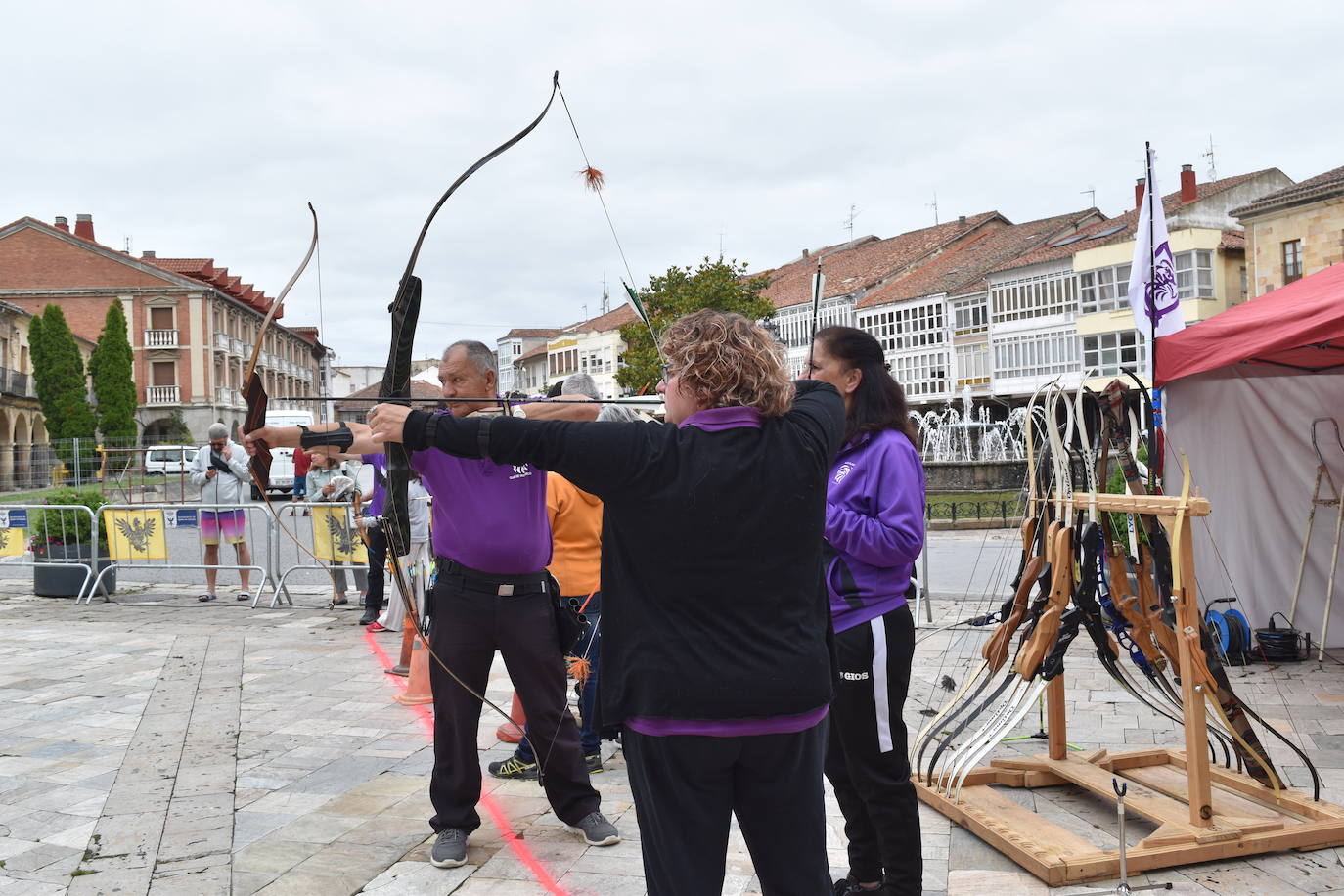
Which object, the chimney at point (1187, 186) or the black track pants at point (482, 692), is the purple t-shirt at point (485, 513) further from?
the chimney at point (1187, 186)

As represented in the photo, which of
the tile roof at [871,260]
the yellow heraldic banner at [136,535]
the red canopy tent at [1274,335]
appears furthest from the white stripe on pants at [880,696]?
the tile roof at [871,260]

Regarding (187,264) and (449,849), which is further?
(187,264)

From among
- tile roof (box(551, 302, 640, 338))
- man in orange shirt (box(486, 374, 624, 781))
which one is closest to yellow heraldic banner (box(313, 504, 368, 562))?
man in orange shirt (box(486, 374, 624, 781))

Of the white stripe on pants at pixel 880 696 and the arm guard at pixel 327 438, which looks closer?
the white stripe on pants at pixel 880 696

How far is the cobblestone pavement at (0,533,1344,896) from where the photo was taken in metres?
3.70

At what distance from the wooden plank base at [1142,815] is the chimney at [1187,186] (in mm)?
44059

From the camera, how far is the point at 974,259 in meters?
55.7

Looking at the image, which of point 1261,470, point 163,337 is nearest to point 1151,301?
point 1261,470

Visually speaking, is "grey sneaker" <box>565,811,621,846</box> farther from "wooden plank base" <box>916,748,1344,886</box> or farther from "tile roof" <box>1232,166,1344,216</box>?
"tile roof" <box>1232,166,1344,216</box>

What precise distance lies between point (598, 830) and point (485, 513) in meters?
A: 1.25

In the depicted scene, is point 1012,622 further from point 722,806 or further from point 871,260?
point 871,260

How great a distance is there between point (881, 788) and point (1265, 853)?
1.63 metres

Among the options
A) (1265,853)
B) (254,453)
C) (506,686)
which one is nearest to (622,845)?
(254,453)

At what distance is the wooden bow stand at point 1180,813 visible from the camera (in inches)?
142
